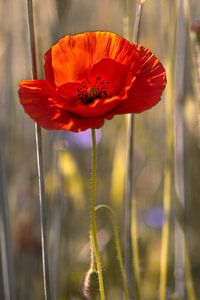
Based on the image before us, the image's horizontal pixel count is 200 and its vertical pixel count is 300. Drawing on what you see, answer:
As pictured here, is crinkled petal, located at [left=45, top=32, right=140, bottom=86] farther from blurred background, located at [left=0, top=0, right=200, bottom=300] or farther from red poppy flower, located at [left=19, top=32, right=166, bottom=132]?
blurred background, located at [left=0, top=0, right=200, bottom=300]

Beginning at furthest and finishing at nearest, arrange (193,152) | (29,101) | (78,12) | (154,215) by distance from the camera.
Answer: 1. (78,12)
2. (193,152)
3. (154,215)
4. (29,101)

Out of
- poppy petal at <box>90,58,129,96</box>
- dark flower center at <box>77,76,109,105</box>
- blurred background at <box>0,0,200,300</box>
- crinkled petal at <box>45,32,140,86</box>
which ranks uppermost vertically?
crinkled petal at <box>45,32,140,86</box>

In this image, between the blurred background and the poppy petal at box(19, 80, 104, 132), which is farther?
the blurred background

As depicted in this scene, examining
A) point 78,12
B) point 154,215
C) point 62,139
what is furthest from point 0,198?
point 78,12

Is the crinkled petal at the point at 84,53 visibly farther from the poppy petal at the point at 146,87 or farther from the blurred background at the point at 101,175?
the blurred background at the point at 101,175

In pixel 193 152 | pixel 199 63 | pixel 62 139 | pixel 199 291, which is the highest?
pixel 199 63

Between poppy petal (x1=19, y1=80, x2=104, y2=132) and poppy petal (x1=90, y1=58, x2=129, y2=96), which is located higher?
poppy petal (x1=90, y1=58, x2=129, y2=96)

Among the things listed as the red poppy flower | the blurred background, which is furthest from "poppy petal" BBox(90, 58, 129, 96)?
the blurred background

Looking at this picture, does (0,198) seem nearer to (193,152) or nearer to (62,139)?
(62,139)

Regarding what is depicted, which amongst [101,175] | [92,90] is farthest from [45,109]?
[101,175]

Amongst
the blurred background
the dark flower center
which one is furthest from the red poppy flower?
the blurred background
